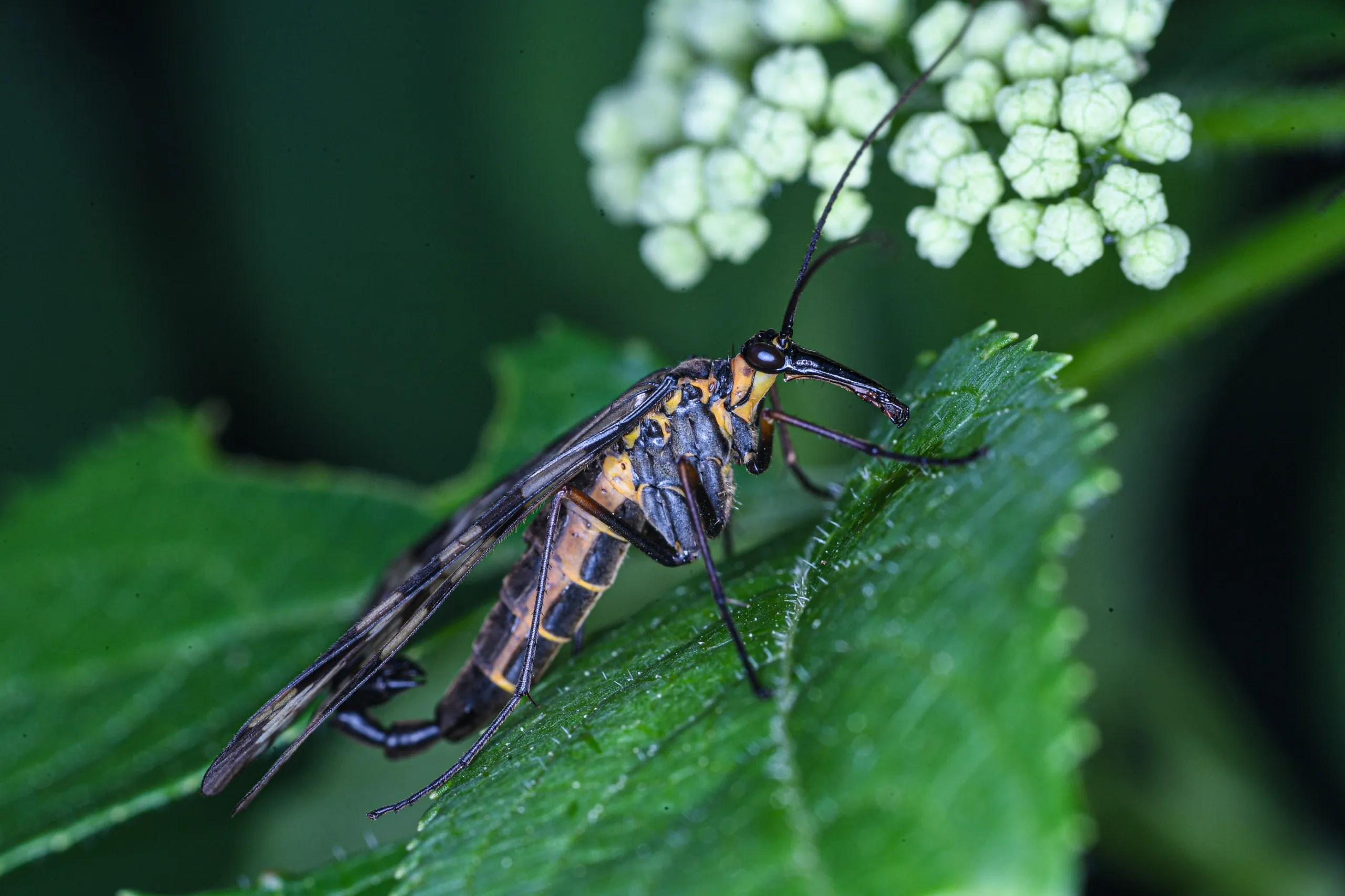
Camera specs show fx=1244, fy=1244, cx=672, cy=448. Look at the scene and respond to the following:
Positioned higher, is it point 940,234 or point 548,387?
point 548,387

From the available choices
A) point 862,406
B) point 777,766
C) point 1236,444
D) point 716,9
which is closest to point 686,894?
point 777,766

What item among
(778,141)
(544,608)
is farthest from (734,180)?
(544,608)

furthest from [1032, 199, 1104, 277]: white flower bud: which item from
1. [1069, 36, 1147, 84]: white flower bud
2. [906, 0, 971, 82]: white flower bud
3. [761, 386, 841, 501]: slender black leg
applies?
[761, 386, 841, 501]: slender black leg

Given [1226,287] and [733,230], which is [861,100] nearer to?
[733,230]

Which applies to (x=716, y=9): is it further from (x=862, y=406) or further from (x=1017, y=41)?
(x=862, y=406)

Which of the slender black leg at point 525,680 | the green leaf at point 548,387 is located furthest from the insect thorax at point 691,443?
the green leaf at point 548,387

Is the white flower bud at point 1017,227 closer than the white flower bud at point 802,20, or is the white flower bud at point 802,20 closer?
the white flower bud at point 1017,227

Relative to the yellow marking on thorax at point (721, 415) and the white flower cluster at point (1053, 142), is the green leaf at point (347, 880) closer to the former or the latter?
the yellow marking on thorax at point (721, 415)
